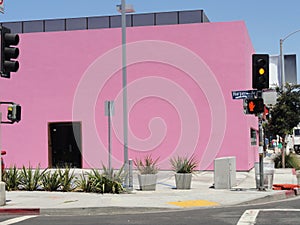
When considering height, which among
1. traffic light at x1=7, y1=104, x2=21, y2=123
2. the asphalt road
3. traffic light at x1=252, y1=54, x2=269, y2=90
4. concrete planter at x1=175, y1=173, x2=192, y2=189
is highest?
traffic light at x1=252, y1=54, x2=269, y2=90

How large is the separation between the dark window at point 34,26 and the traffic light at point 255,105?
16497mm

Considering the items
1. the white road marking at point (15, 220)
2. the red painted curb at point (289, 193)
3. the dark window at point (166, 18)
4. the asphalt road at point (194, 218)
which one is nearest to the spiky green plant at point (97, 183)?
the asphalt road at point (194, 218)

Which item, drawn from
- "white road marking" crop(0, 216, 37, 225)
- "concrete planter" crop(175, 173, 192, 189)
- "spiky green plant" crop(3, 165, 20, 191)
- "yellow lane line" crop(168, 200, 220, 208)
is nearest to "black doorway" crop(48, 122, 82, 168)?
"spiky green plant" crop(3, 165, 20, 191)

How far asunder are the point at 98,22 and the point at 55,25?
250cm

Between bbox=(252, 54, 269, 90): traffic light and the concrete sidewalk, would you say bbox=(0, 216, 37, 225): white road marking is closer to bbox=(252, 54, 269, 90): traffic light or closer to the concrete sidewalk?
the concrete sidewalk

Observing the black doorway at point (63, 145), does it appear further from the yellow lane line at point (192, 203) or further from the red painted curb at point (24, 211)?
the red painted curb at point (24, 211)

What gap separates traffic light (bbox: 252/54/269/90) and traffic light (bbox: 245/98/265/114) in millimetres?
422

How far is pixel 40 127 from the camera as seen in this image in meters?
26.8

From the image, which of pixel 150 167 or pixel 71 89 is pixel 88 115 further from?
pixel 150 167

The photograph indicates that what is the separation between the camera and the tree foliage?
2717 centimetres

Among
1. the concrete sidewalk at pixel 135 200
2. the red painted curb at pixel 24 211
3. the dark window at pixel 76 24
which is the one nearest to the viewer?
the red painted curb at pixel 24 211

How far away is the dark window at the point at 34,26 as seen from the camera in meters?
29.0

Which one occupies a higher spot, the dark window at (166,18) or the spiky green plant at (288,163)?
the dark window at (166,18)

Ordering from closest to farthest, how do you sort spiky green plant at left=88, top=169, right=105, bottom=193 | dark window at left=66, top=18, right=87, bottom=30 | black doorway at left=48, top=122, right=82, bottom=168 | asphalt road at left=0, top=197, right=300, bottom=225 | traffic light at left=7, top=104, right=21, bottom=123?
asphalt road at left=0, top=197, right=300, bottom=225
traffic light at left=7, top=104, right=21, bottom=123
spiky green plant at left=88, top=169, right=105, bottom=193
black doorway at left=48, top=122, right=82, bottom=168
dark window at left=66, top=18, right=87, bottom=30
